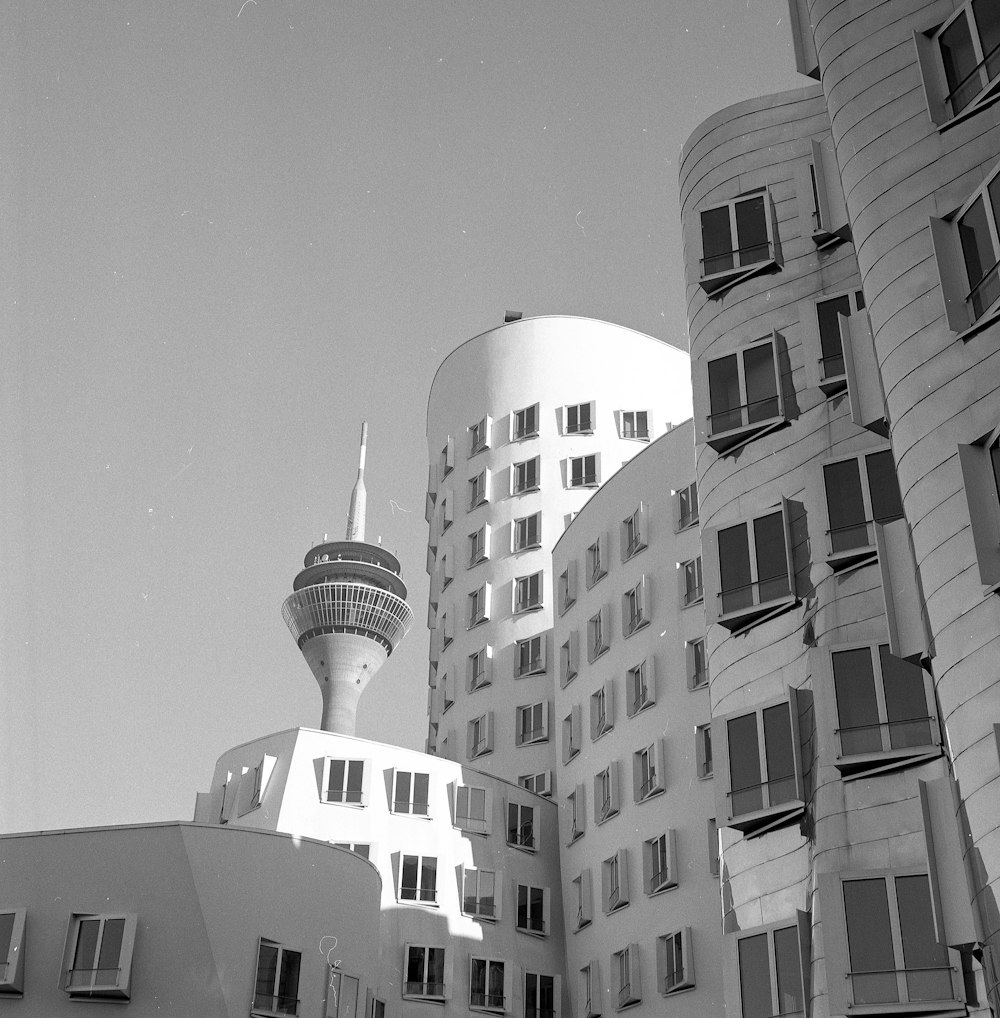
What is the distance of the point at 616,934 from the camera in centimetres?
3628

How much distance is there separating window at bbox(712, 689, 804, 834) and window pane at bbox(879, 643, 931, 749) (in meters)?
1.43

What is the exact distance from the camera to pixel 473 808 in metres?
41.4

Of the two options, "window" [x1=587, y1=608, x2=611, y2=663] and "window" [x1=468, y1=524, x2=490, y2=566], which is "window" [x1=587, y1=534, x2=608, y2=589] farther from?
"window" [x1=468, y1=524, x2=490, y2=566]

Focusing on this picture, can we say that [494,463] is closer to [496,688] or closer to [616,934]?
[496,688]

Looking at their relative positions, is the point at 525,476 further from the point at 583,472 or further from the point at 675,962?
the point at 675,962

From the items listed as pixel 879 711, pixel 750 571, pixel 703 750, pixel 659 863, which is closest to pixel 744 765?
pixel 879 711

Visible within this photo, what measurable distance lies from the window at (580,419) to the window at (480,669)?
30.2ft

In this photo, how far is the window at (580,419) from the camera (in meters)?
51.9

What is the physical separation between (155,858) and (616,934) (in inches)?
538

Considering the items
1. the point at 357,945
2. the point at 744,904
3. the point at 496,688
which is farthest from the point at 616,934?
the point at 744,904

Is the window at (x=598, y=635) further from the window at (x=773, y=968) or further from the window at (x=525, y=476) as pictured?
the window at (x=773, y=968)

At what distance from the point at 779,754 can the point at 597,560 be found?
22.8 m

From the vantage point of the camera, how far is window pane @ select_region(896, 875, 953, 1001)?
15797mm

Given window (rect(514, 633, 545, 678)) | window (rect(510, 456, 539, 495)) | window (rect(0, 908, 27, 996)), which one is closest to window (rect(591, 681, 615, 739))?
window (rect(514, 633, 545, 678))
